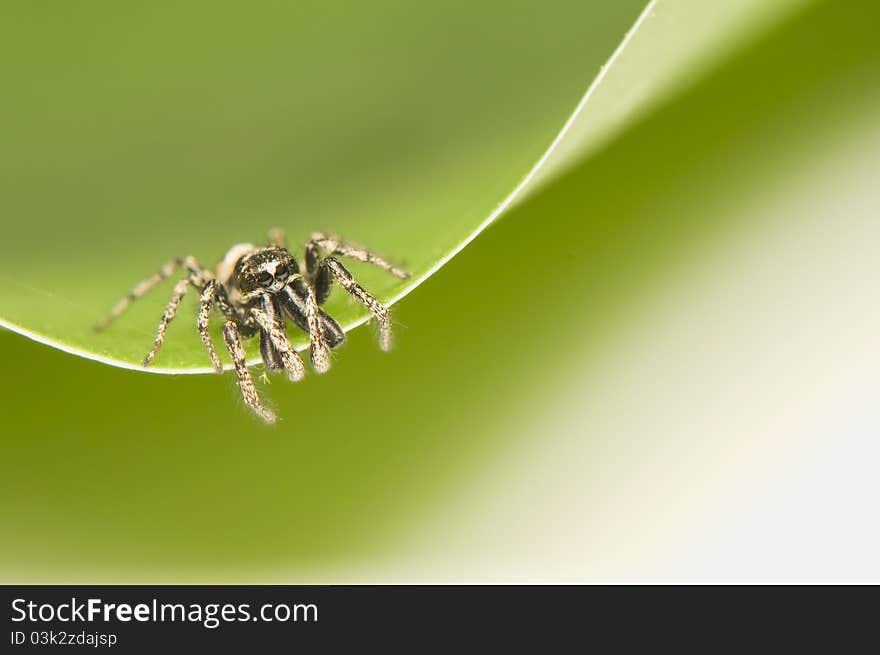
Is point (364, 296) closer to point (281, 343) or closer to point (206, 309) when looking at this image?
point (281, 343)

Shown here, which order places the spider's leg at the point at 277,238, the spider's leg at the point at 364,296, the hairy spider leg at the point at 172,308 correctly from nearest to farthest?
1. the hairy spider leg at the point at 172,308
2. the spider's leg at the point at 364,296
3. the spider's leg at the point at 277,238

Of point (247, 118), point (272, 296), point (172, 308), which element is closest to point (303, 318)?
point (272, 296)

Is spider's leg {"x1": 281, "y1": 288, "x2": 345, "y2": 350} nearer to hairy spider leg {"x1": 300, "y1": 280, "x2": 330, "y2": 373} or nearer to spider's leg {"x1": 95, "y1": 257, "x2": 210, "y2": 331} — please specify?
hairy spider leg {"x1": 300, "y1": 280, "x2": 330, "y2": 373}

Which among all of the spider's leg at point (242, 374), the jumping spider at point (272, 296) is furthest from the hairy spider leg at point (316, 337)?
the spider's leg at point (242, 374)

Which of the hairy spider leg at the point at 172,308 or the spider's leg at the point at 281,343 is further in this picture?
the spider's leg at the point at 281,343

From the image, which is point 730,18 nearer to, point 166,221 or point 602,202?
point 602,202

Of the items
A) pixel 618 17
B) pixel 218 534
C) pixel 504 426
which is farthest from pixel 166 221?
pixel 618 17

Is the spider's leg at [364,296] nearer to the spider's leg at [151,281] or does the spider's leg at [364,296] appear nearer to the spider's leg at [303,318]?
the spider's leg at [303,318]
